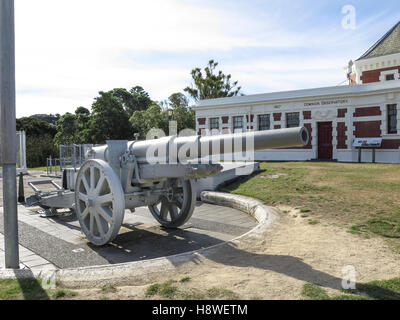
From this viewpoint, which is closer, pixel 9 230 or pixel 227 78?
pixel 9 230

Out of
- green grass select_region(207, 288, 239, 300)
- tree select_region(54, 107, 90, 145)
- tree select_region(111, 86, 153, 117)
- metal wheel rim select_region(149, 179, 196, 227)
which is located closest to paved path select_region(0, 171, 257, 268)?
metal wheel rim select_region(149, 179, 196, 227)

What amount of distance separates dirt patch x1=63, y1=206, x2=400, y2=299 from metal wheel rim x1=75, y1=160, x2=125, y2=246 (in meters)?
1.73

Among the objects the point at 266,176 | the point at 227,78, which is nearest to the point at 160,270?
the point at 266,176

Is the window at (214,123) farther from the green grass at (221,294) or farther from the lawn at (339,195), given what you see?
the green grass at (221,294)

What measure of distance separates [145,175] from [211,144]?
1539 millimetres

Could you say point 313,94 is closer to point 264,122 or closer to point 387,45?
point 264,122

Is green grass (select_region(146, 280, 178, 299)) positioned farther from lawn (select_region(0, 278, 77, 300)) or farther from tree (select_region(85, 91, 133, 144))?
tree (select_region(85, 91, 133, 144))

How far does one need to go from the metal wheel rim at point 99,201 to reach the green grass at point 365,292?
125 inches

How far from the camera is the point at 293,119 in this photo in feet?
77.0

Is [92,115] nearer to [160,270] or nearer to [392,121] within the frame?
[392,121]

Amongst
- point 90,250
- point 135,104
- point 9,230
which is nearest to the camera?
point 9,230

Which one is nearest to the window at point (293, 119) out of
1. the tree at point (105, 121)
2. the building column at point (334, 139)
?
the building column at point (334, 139)
